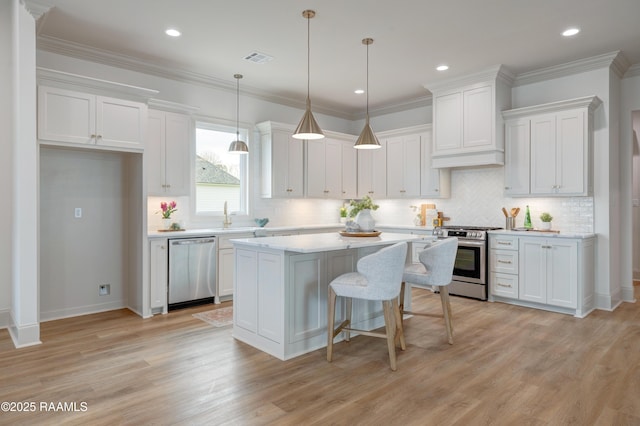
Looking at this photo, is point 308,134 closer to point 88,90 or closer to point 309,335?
point 309,335

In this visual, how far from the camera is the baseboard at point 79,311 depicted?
4395 mm

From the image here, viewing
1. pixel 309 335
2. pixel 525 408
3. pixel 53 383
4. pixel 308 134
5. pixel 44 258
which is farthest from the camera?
pixel 44 258

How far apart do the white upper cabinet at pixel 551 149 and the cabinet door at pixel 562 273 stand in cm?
69

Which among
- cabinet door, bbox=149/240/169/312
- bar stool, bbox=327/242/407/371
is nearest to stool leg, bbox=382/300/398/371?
bar stool, bbox=327/242/407/371

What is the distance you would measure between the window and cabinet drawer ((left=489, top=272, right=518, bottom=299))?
11.8 feet

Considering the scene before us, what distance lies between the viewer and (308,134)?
3713 mm

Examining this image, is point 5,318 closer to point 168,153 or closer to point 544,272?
point 168,153

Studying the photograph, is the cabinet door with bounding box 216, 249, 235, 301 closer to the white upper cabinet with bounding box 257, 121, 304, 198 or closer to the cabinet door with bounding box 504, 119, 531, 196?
the white upper cabinet with bounding box 257, 121, 304, 198

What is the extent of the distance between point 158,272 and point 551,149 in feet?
16.3

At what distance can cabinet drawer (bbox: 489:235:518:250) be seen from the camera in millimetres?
5117

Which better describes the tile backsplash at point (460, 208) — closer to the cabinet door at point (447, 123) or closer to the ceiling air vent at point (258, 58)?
the cabinet door at point (447, 123)

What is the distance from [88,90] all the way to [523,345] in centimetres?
488

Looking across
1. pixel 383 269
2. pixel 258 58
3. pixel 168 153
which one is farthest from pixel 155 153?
pixel 383 269

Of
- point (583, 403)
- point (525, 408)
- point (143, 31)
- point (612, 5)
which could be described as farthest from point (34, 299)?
point (612, 5)
